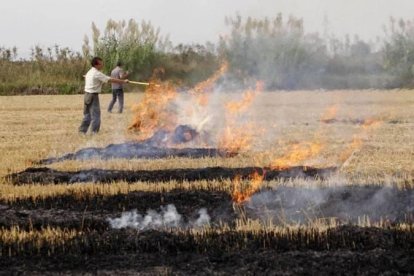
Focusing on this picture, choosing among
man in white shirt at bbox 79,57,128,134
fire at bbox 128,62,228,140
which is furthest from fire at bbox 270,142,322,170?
man in white shirt at bbox 79,57,128,134

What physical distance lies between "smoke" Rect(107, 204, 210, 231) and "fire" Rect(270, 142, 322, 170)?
3.37 m

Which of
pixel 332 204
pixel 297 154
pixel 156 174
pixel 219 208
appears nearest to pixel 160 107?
pixel 297 154

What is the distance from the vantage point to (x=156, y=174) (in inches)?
438

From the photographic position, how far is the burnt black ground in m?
10.7

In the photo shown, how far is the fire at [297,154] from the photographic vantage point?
474 inches

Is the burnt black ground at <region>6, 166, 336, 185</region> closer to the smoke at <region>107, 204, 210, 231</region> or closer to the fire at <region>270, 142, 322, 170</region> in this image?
the fire at <region>270, 142, 322, 170</region>

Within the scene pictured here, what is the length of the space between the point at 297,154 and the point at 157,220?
5.71 meters

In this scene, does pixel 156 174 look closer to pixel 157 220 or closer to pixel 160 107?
pixel 157 220

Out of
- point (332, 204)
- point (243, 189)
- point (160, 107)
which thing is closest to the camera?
point (332, 204)

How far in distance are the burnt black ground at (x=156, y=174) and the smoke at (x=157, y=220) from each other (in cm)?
200

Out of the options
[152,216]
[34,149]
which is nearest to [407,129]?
[34,149]

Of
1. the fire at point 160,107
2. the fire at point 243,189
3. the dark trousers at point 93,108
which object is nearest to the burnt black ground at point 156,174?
the fire at point 243,189

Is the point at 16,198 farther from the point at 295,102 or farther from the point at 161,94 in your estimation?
the point at 295,102

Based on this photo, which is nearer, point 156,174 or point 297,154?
point 156,174
